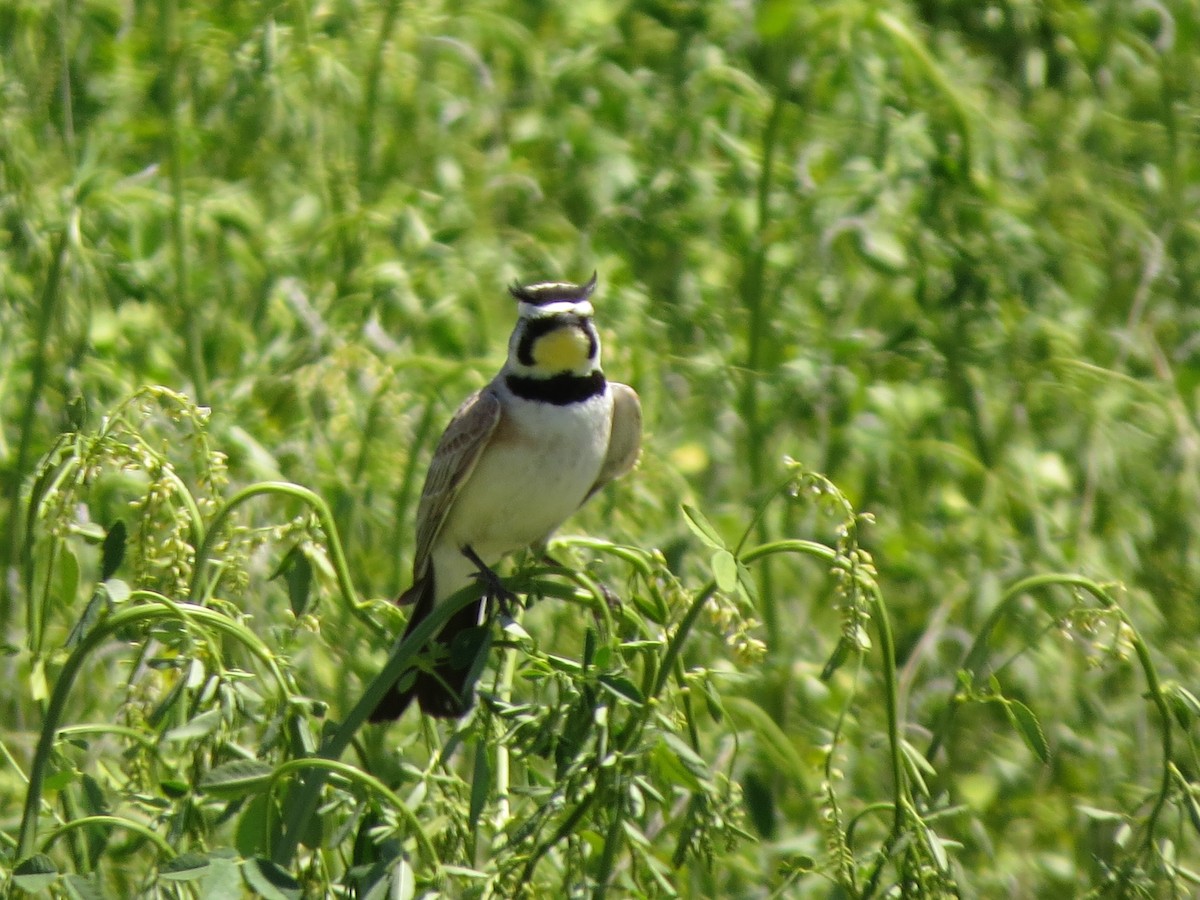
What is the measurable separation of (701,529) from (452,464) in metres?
1.60

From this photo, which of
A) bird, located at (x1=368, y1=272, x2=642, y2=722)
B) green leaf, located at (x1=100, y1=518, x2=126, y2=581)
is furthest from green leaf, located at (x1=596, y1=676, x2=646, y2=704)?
bird, located at (x1=368, y1=272, x2=642, y2=722)

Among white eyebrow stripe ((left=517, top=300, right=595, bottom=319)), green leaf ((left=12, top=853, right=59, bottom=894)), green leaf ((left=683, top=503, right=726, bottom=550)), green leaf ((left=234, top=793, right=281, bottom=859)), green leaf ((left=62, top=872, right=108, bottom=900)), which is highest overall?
green leaf ((left=683, top=503, right=726, bottom=550))

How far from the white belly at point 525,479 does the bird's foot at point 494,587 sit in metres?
0.07

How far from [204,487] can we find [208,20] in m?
2.81

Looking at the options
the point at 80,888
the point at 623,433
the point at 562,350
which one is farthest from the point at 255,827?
the point at 623,433

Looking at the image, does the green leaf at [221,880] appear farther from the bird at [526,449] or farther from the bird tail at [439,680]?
the bird at [526,449]

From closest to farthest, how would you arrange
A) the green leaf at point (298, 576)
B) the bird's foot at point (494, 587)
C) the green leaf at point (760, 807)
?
the green leaf at point (298, 576) → the bird's foot at point (494, 587) → the green leaf at point (760, 807)

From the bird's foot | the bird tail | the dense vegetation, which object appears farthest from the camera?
the dense vegetation

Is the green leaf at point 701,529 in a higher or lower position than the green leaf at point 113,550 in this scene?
higher

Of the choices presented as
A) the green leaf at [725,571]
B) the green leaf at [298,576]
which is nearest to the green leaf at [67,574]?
the green leaf at [298,576]

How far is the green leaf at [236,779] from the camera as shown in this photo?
1.86 metres

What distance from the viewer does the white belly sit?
3.39m

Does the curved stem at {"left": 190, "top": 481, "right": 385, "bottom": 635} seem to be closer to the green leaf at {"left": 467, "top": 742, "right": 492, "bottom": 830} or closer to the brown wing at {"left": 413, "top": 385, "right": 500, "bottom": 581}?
the green leaf at {"left": 467, "top": 742, "right": 492, "bottom": 830}

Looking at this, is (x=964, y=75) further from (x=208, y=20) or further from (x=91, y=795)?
(x=91, y=795)
